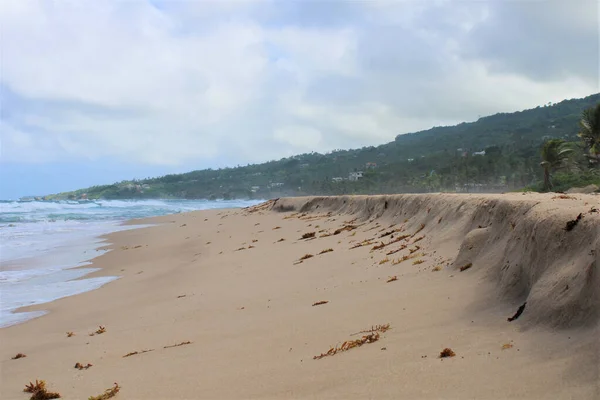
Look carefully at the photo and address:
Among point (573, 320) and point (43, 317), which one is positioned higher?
point (573, 320)

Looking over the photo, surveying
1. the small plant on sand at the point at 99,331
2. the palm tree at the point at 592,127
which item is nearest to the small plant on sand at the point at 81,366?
the small plant on sand at the point at 99,331

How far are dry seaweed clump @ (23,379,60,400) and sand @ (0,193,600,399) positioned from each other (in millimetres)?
131

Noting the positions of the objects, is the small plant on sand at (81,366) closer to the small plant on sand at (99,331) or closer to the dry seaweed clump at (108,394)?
the dry seaweed clump at (108,394)

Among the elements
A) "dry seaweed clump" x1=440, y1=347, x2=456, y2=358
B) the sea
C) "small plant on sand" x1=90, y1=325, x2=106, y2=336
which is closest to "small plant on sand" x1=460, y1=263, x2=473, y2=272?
"dry seaweed clump" x1=440, y1=347, x2=456, y2=358

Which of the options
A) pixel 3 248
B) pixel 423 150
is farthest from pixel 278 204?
pixel 423 150

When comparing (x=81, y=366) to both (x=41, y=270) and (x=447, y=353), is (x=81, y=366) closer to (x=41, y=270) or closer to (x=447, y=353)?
(x=447, y=353)

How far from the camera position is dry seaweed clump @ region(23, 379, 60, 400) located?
13.8 ft

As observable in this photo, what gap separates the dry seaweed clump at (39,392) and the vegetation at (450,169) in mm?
38011

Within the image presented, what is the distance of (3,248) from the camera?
63.9ft

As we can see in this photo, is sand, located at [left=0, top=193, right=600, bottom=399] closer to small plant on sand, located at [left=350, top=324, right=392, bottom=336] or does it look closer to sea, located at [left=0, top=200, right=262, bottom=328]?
small plant on sand, located at [left=350, top=324, right=392, bottom=336]

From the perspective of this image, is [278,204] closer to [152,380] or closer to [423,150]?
[152,380]

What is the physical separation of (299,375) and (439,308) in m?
1.88

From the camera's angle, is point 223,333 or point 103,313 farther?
point 103,313

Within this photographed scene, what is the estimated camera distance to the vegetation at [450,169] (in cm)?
4369
